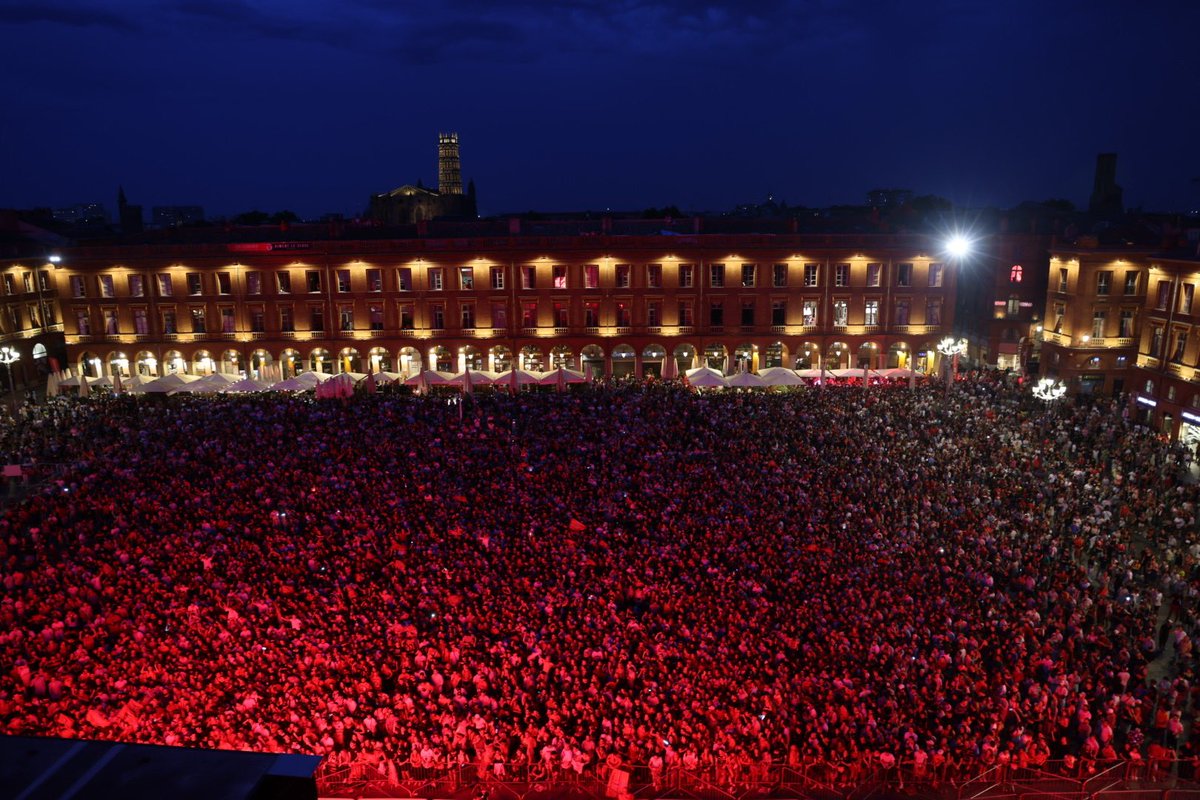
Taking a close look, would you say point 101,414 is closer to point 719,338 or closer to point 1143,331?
point 719,338

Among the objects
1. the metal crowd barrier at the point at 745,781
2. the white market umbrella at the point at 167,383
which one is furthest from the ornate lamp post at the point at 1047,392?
the white market umbrella at the point at 167,383

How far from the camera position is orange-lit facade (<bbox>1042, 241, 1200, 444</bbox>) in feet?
131

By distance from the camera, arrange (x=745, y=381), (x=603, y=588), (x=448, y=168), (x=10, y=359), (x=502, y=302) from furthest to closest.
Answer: (x=448, y=168), (x=502, y=302), (x=10, y=359), (x=745, y=381), (x=603, y=588)

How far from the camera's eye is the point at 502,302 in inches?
2007

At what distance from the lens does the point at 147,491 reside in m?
26.0

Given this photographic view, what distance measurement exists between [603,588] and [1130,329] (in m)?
39.4

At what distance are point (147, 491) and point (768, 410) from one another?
23598 mm

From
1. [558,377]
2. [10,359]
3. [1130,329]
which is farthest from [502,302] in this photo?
[1130,329]

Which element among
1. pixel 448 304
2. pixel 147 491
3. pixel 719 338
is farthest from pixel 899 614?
pixel 448 304

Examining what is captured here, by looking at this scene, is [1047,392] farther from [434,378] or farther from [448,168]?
[448,168]

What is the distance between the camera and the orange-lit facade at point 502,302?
165ft

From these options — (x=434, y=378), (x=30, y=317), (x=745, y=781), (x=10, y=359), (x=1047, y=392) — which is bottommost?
(x=745, y=781)

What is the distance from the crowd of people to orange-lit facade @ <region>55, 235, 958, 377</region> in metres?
18.6

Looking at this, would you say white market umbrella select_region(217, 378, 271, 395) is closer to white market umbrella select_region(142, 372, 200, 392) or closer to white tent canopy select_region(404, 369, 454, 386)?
white market umbrella select_region(142, 372, 200, 392)
